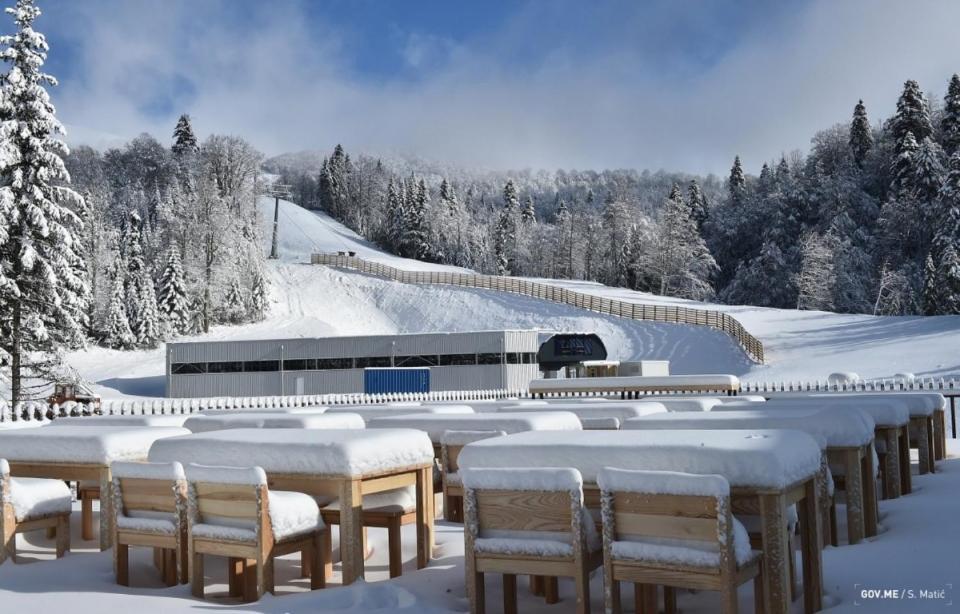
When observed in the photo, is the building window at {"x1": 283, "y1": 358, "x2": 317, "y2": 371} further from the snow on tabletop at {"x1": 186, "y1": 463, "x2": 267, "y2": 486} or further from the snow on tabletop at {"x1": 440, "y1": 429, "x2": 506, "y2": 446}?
the snow on tabletop at {"x1": 186, "y1": 463, "x2": 267, "y2": 486}

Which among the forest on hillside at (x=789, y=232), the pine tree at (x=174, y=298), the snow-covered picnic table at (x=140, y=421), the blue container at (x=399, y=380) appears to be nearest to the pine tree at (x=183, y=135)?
the forest on hillside at (x=789, y=232)

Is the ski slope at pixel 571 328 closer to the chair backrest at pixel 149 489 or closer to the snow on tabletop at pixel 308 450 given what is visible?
the snow on tabletop at pixel 308 450

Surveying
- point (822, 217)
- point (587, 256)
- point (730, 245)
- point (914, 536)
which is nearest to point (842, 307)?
point (822, 217)

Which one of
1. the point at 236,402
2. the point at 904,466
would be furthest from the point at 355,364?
the point at 904,466

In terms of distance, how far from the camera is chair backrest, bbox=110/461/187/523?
538 centimetres

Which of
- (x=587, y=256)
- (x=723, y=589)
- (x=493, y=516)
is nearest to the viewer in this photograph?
(x=723, y=589)

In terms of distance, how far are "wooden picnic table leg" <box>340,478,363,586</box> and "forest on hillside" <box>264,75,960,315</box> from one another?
177 ft

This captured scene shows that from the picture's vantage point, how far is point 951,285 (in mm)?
51188

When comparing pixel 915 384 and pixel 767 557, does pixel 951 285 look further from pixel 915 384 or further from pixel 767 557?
pixel 767 557

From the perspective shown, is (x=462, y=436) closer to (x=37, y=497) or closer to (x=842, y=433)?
(x=842, y=433)

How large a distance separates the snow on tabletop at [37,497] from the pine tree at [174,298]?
47.5 metres

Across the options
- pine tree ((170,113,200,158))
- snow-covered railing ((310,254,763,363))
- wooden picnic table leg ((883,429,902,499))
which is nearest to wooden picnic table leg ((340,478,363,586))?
wooden picnic table leg ((883,429,902,499))

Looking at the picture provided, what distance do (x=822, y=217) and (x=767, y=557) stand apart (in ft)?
260

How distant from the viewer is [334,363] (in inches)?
1540
